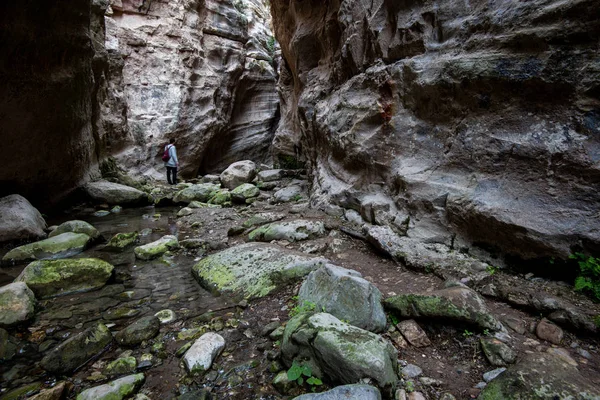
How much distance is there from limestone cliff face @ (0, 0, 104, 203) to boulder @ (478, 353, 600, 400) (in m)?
8.77

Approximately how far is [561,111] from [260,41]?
74.5 feet

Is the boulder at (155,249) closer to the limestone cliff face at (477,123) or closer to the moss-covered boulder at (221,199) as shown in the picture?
the limestone cliff face at (477,123)

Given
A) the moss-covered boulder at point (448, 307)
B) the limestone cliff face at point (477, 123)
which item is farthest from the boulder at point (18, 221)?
the moss-covered boulder at point (448, 307)

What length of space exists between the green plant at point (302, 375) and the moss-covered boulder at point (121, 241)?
16.1 ft

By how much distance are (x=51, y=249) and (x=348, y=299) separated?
17.6 feet

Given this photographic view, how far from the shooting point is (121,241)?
20.0 feet

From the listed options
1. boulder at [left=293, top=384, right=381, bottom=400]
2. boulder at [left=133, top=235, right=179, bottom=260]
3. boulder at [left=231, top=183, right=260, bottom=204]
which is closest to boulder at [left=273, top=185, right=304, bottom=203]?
boulder at [left=231, top=183, right=260, bottom=204]

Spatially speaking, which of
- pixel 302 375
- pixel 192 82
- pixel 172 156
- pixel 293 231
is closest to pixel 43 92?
pixel 293 231

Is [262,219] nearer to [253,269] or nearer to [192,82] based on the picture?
[253,269]

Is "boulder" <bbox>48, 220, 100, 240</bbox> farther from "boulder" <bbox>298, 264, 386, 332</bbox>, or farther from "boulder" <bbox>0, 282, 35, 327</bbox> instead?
"boulder" <bbox>298, 264, 386, 332</bbox>

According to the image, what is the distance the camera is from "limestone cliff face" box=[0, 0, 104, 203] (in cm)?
615

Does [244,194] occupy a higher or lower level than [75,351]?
higher

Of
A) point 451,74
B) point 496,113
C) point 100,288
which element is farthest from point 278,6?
point 100,288

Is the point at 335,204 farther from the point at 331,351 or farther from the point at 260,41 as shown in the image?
the point at 260,41
